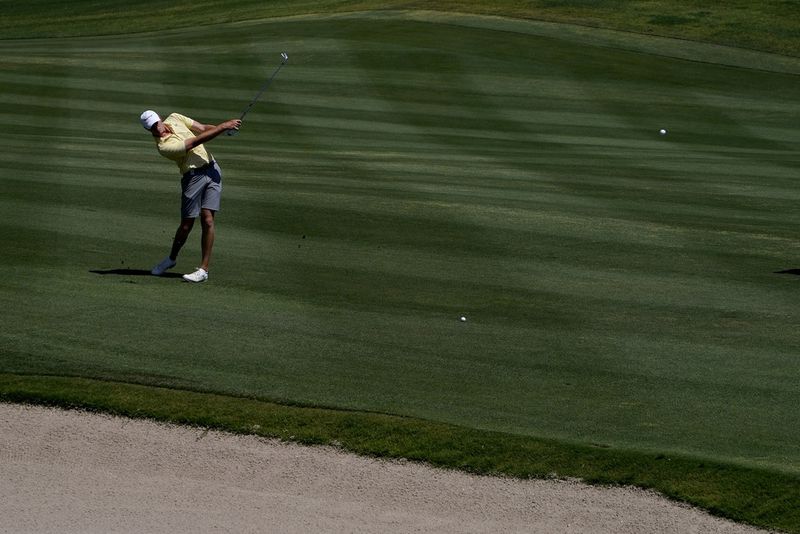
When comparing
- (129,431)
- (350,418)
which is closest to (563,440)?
(350,418)

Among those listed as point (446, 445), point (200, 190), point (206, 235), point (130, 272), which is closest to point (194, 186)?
point (200, 190)

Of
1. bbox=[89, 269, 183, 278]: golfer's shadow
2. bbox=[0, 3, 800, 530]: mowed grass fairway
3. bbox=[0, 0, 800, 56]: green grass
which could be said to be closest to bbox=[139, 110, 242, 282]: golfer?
bbox=[89, 269, 183, 278]: golfer's shadow

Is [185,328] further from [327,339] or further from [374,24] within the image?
[374,24]

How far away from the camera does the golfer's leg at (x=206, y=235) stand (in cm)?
1370

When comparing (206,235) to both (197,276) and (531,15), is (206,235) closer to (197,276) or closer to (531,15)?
(197,276)

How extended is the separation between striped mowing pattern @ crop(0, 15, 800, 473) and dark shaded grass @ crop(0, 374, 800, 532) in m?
0.30

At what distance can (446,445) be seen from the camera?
9227 millimetres

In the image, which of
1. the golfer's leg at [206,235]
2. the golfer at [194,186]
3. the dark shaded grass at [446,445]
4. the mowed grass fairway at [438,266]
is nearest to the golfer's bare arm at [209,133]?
the golfer at [194,186]

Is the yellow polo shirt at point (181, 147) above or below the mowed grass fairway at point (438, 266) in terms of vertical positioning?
above

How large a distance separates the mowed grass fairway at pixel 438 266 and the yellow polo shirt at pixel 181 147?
1.28 metres

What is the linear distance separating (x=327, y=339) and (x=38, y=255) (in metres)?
4.48

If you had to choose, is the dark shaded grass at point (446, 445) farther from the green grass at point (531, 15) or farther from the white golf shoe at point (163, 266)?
the green grass at point (531, 15)

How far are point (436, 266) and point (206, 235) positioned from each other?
2.74 metres

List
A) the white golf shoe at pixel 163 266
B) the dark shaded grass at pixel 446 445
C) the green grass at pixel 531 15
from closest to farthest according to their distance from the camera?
the dark shaded grass at pixel 446 445
the white golf shoe at pixel 163 266
the green grass at pixel 531 15
